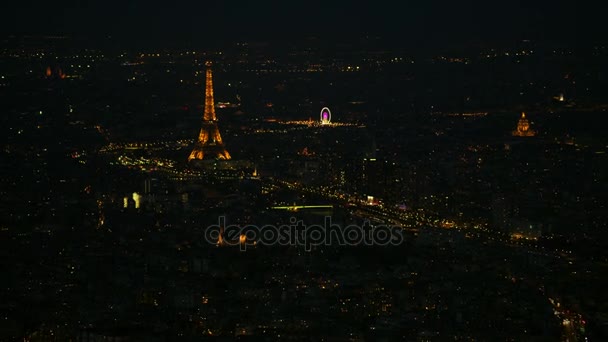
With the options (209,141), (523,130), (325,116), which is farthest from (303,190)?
(325,116)

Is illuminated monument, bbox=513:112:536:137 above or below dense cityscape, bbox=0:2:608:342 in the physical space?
below

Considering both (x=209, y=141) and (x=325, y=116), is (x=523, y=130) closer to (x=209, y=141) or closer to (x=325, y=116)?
(x=325, y=116)

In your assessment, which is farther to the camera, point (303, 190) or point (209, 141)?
point (209, 141)

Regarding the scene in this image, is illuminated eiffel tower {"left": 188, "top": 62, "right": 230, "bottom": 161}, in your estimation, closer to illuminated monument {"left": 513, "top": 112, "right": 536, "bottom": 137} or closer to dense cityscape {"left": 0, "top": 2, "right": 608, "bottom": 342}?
dense cityscape {"left": 0, "top": 2, "right": 608, "bottom": 342}

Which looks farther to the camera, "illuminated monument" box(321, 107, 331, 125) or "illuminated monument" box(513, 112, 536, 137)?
"illuminated monument" box(321, 107, 331, 125)

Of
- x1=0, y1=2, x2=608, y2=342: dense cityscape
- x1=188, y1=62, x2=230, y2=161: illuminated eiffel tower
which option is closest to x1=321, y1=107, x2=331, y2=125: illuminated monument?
x1=0, y1=2, x2=608, y2=342: dense cityscape

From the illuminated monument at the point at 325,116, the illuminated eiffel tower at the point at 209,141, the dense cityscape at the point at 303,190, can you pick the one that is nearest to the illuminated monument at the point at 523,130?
the dense cityscape at the point at 303,190
